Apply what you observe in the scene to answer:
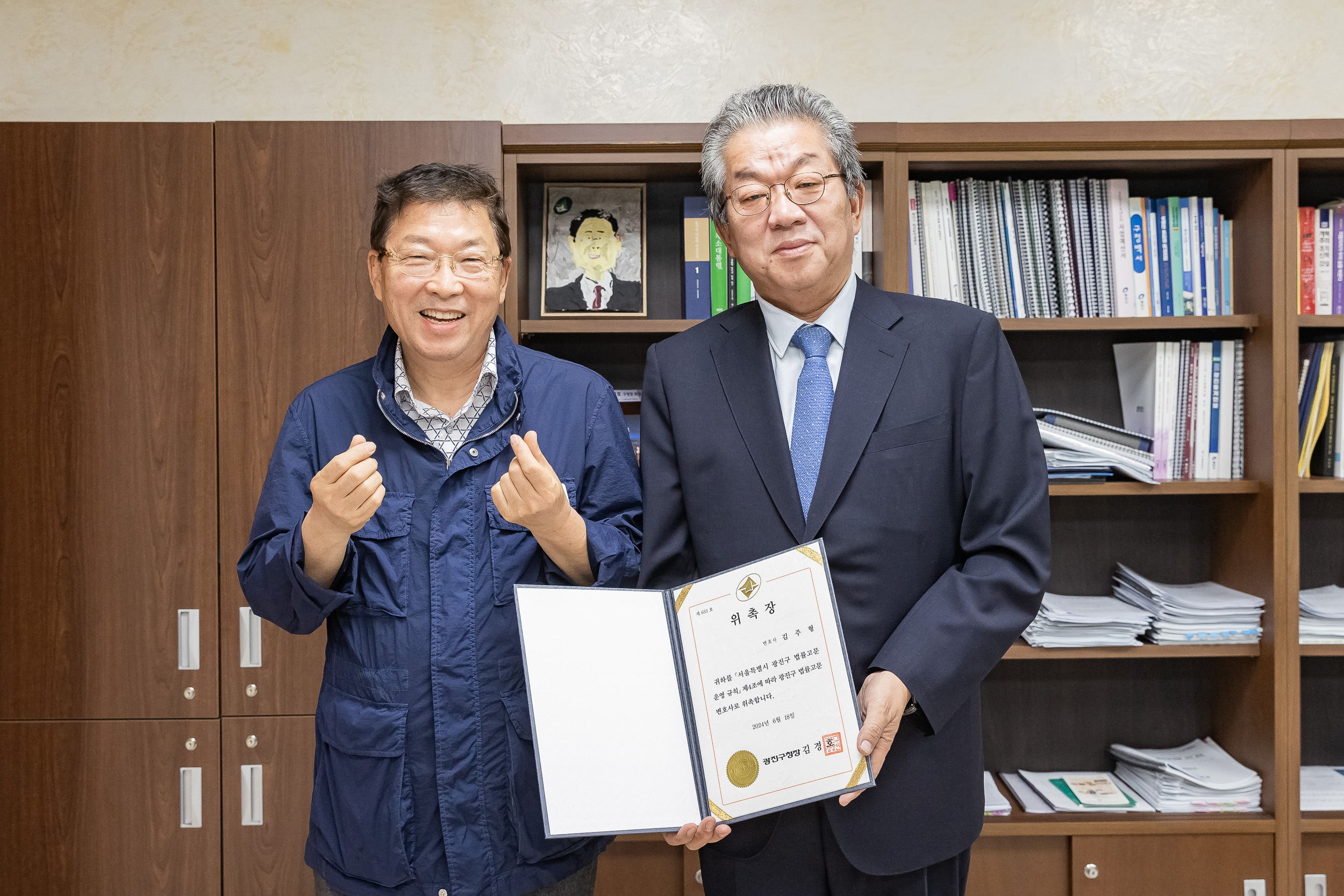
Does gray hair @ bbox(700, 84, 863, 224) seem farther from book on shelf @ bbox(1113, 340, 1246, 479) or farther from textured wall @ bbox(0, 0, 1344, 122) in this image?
book on shelf @ bbox(1113, 340, 1246, 479)

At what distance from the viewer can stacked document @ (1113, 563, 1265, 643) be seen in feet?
7.01

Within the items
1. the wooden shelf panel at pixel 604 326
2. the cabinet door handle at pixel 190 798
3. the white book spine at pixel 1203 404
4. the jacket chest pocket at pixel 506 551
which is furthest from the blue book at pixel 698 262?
the cabinet door handle at pixel 190 798

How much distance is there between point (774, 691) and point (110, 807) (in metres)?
1.74

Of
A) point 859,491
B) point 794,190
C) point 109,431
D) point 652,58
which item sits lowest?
point 859,491

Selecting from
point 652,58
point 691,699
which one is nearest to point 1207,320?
point 652,58

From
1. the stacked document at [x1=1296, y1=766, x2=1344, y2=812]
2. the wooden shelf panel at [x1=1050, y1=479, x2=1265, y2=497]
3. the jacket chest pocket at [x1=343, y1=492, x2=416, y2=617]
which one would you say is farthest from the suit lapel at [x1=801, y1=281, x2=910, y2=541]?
the stacked document at [x1=1296, y1=766, x2=1344, y2=812]

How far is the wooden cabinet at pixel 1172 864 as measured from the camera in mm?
2088

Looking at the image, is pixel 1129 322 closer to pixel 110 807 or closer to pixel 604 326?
pixel 604 326

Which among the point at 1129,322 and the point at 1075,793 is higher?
the point at 1129,322

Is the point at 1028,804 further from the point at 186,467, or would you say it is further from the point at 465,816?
the point at 186,467

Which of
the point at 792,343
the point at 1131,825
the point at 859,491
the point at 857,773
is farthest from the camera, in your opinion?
the point at 1131,825

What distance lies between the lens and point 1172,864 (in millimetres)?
2096

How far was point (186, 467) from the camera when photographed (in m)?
2.01

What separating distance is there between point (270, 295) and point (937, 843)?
5.82 feet
